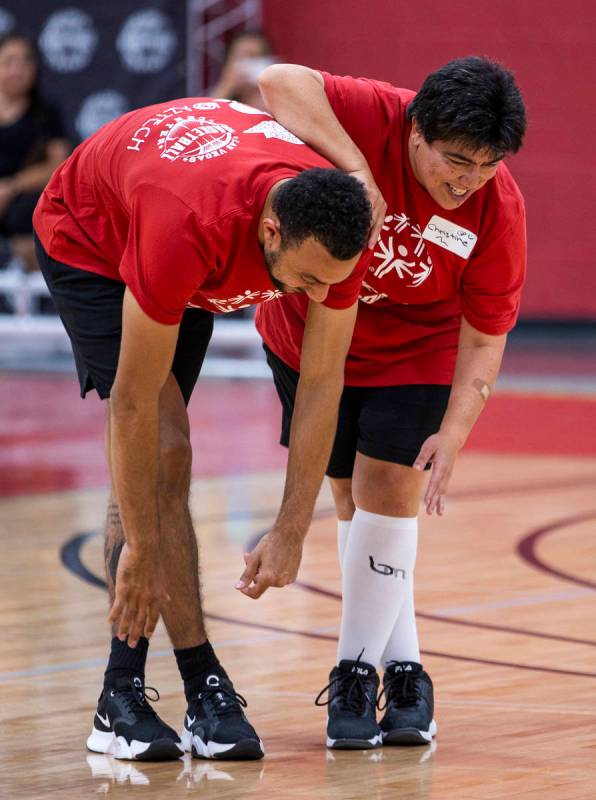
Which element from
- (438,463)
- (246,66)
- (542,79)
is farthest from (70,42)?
(438,463)

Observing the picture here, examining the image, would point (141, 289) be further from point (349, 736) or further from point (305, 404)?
point (349, 736)

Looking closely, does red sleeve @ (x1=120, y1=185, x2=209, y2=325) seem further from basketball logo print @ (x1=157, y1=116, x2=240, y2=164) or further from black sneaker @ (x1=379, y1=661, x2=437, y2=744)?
black sneaker @ (x1=379, y1=661, x2=437, y2=744)

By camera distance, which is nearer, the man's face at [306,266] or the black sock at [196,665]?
the man's face at [306,266]

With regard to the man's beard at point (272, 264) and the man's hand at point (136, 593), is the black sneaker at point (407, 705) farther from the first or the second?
the man's beard at point (272, 264)

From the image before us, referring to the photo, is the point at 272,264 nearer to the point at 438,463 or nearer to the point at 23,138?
the point at 438,463

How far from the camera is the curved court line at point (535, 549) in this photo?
435 cm

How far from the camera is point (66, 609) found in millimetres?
3971

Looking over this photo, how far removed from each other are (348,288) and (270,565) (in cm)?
49

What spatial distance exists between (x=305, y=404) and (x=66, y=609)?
4.75 feet

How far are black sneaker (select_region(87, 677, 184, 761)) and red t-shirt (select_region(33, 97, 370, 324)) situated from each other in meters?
0.72

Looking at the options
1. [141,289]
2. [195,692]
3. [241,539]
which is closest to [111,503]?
[195,692]

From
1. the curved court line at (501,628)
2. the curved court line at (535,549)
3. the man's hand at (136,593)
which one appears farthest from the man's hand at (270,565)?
the curved court line at (535,549)

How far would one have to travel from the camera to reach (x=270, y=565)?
2678 millimetres

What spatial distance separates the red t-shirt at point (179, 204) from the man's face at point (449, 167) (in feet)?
0.68
